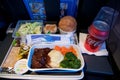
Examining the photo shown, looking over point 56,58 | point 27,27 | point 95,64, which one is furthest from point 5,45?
point 95,64

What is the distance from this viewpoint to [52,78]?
2.17 ft

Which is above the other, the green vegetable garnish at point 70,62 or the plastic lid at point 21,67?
the green vegetable garnish at point 70,62

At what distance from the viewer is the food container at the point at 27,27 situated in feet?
2.81

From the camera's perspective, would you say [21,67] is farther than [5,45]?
No

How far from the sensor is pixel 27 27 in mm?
889

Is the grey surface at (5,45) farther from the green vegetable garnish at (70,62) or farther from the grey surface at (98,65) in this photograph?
the grey surface at (98,65)

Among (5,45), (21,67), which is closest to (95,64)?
(21,67)

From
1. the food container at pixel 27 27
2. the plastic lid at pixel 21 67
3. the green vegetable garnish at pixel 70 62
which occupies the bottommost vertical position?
the plastic lid at pixel 21 67

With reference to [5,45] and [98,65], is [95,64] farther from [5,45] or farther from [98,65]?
[5,45]

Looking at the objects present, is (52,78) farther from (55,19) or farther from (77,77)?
(55,19)

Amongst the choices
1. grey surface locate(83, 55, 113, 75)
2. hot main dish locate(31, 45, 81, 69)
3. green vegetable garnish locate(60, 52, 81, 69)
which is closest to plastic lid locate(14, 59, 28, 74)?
hot main dish locate(31, 45, 81, 69)

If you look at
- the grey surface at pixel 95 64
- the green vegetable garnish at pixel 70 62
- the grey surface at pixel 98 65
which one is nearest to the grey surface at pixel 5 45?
the grey surface at pixel 95 64

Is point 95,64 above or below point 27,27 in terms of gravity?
below

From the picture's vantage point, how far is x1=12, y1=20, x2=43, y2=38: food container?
86 cm
